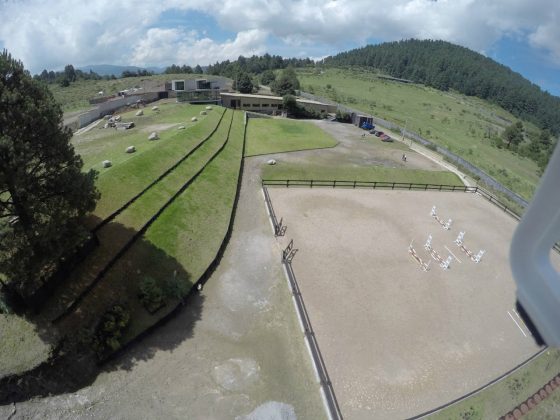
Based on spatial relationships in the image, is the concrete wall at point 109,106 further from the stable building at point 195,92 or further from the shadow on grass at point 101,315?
the shadow on grass at point 101,315

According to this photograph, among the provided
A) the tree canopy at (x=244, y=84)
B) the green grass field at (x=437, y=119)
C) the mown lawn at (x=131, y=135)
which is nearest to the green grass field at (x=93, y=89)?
the tree canopy at (x=244, y=84)

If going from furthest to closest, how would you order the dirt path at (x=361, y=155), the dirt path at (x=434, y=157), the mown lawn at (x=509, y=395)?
the dirt path at (x=361, y=155) < the dirt path at (x=434, y=157) < the mown lawn at (x=509, y=395)

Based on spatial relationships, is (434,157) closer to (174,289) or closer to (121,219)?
(174,289)

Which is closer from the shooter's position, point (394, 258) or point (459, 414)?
point (459, 414)

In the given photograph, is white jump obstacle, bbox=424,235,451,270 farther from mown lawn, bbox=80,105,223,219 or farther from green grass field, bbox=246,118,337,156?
green grass field, bbox=246,118,337,156

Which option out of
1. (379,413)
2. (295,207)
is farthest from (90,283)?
(295,207)

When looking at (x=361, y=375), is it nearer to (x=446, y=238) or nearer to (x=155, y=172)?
(x=446, y=238)
